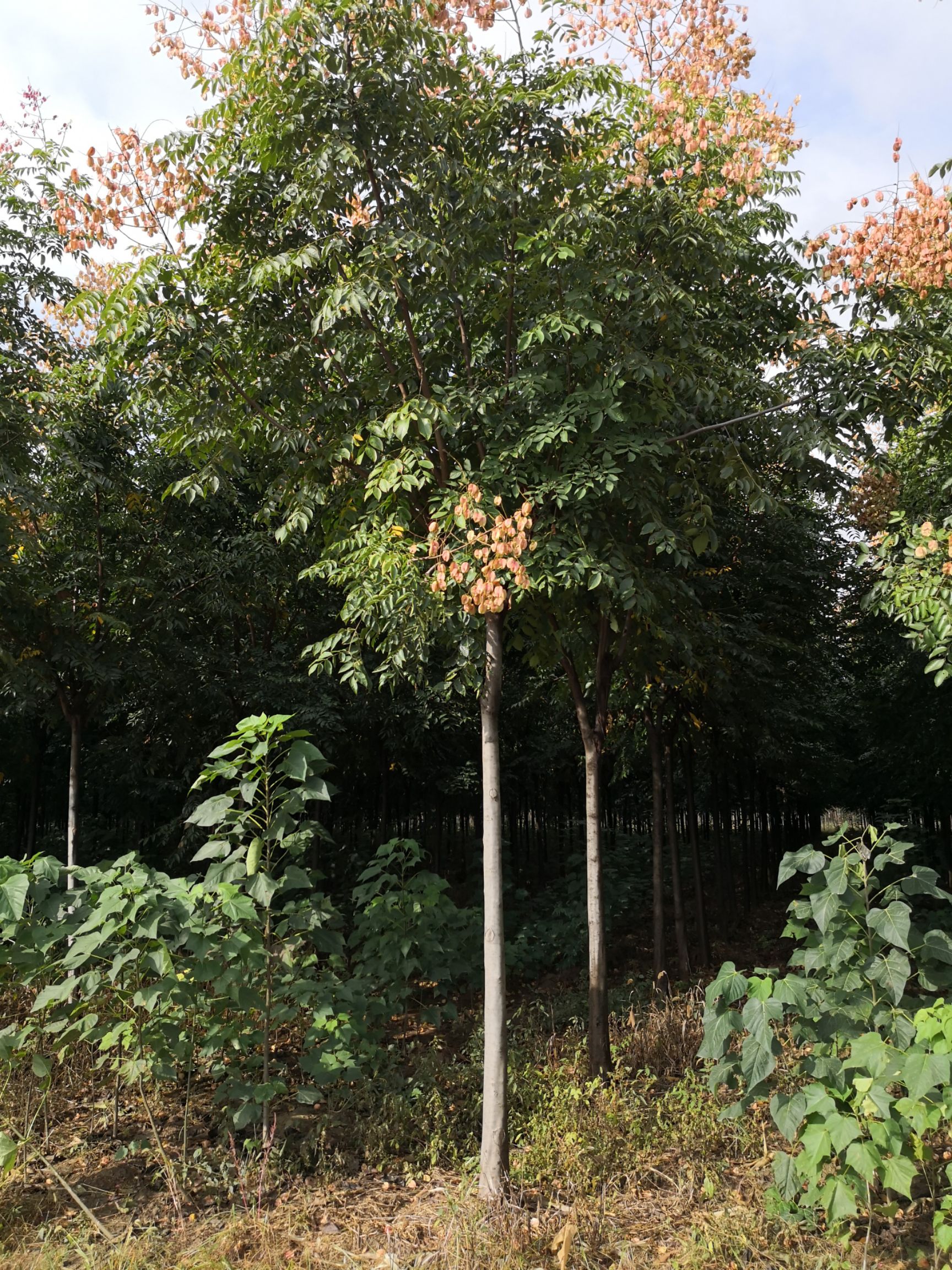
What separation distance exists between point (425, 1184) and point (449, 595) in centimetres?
310

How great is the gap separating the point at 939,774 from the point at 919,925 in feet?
6.26

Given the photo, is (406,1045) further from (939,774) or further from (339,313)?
(939,774)

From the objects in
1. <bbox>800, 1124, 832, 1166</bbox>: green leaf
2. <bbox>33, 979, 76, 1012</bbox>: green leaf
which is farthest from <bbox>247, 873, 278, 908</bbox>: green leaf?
<bbox>800, 1124, 832, 1166</bbox>: green leaf

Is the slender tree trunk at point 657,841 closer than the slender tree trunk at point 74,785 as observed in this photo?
No

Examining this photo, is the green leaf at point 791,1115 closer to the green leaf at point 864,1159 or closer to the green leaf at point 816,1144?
the green leaf at point 816,1144

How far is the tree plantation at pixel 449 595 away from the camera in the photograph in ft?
13.4

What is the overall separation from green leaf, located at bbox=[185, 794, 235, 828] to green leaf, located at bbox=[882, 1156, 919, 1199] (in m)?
3.22

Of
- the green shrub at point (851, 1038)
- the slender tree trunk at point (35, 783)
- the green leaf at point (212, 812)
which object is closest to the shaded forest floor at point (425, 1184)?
the green shrub at point (851, 1038)

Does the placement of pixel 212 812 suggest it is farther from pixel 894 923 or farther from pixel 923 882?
pixel 923 882

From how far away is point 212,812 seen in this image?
4.63m

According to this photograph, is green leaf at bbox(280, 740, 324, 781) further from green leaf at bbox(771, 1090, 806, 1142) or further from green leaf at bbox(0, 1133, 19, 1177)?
green leaf at bbox(771, 1090, 806, 1142)

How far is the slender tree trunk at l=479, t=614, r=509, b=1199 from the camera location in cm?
469

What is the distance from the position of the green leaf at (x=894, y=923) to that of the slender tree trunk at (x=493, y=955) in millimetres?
1860

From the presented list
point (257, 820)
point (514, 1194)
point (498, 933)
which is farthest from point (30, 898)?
point (514, 1194)
